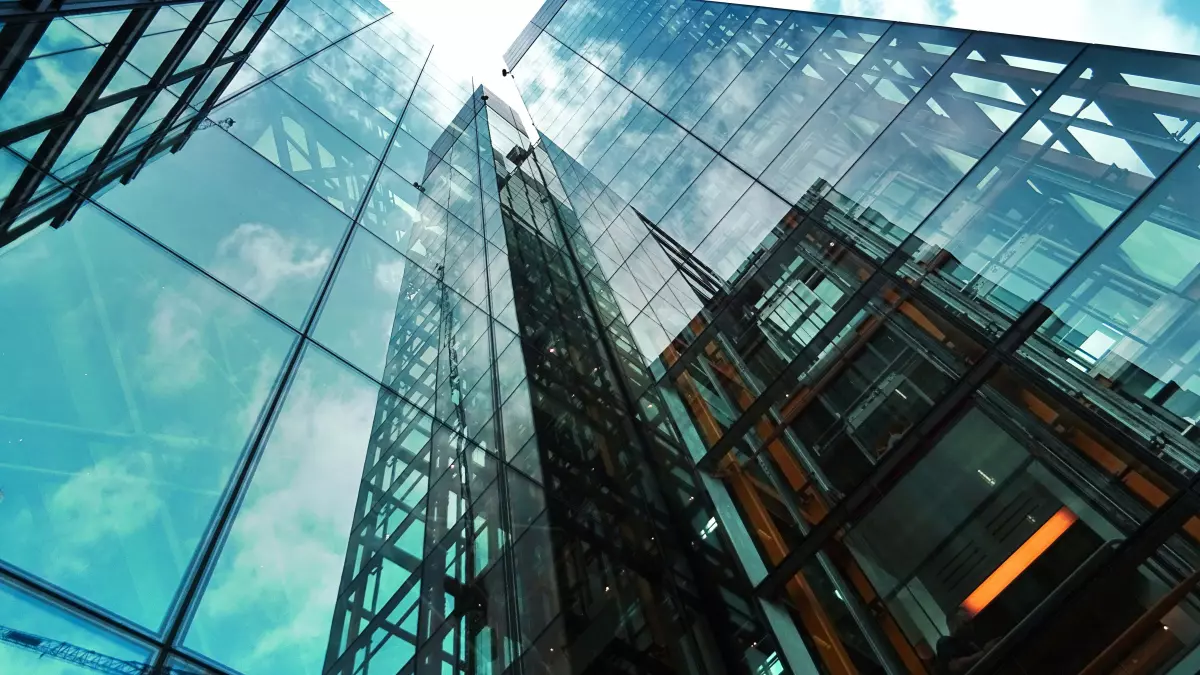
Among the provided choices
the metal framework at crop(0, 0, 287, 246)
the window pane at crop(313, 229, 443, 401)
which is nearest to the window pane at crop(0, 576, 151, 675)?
the metal framework at crop(0, 0, 287, 246)

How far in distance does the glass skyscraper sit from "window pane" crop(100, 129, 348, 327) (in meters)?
0.05

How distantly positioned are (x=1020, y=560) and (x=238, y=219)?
8.11 meters

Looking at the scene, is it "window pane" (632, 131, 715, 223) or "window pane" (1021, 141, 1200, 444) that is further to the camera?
"window pane" (632, 131, 715, 223)

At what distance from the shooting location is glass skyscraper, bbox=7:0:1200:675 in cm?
448

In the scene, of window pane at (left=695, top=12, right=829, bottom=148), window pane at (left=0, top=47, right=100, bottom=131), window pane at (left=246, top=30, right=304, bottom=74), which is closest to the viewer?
window pane at (left=0, top=47, right=100, bottom=131)

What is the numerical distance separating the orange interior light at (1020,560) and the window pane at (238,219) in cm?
655

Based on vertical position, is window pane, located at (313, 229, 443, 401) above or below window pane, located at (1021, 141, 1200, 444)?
below

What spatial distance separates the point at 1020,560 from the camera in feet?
18.7

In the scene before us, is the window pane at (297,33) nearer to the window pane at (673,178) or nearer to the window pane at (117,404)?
the window pane at (673,178)

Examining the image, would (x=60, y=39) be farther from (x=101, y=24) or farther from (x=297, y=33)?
(x=297, y=33)

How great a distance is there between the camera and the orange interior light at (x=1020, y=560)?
543 cm

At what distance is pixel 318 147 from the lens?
460 inches

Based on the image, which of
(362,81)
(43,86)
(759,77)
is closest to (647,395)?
(759,77)

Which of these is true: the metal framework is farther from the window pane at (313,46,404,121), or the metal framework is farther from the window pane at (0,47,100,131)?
the window pane at (313,46,404,121)
